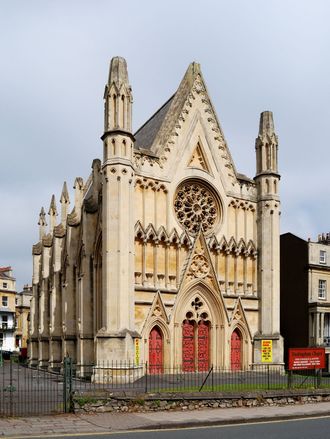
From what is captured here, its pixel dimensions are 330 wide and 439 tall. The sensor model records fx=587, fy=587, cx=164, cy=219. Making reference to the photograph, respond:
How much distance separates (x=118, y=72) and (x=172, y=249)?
10.8 metres

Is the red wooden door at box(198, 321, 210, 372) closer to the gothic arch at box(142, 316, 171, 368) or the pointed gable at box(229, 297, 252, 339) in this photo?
the pointed gable at box(229, 297, 252, 339)

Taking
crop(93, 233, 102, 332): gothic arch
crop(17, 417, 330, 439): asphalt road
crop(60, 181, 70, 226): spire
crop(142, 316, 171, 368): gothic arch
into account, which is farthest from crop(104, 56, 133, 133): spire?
crop(17, 417, 330, 439): asphalt road

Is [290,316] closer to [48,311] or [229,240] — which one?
[229,240]

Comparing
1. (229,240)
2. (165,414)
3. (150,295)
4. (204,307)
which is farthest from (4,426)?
(229,240)

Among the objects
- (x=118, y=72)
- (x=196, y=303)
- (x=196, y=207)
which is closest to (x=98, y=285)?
(x=196, y=303)

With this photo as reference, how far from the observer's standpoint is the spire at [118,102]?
3266 cm

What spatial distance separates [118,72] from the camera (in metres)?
33.3

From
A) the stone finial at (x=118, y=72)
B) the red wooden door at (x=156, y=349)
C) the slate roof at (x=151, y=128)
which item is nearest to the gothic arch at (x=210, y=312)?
the red wooden door at (x=156, y=349)

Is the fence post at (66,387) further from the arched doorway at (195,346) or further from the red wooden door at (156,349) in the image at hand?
the arched doorway at (195,346)

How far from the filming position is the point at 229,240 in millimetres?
37781

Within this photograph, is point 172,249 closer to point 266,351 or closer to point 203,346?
point 203,346

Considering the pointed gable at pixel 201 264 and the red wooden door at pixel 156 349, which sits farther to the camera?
the pointed gable at pixel 201 264

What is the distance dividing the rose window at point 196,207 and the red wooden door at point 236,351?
7001 millimetres

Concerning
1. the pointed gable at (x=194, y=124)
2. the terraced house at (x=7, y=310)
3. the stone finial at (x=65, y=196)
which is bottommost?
the terraced house at (x=7, y=310)
